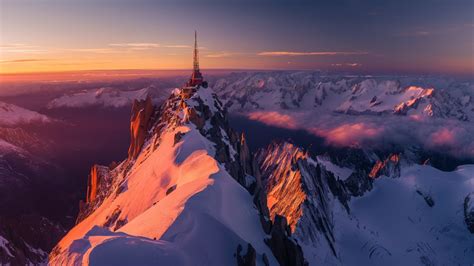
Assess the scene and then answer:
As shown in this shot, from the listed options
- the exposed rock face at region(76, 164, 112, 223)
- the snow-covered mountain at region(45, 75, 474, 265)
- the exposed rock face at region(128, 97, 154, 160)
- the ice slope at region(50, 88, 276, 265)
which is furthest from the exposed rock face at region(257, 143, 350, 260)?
the exposed rock face at region(76, 164, 112, 223)

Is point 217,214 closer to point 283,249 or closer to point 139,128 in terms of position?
point 283,249

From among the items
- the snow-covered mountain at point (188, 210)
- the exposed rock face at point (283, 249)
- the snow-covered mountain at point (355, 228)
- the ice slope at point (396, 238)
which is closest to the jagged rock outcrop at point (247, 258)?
the snow-covered mountain at point (188, 210)

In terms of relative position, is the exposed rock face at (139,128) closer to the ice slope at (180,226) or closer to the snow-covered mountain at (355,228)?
the ice slope at (180,226)

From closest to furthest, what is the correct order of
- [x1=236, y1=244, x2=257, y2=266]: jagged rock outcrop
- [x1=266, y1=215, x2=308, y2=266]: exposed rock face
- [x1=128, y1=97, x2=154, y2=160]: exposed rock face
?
[x1=236, y1=244, x2=257, y2=266]: jagged rock outcrop < [x1=266, y1=215, x2=308, y2=266]: exposed rock face < [x1=128, y1=97, x2=154, y2=160]: exposed rock face

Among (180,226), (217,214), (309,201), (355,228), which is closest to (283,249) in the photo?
(217,214)

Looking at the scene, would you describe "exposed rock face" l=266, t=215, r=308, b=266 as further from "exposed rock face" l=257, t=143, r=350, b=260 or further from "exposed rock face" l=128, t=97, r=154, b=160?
"exposed rock face" l=128, t=97, r=154, b=160

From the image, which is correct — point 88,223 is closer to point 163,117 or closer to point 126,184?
point 126,184

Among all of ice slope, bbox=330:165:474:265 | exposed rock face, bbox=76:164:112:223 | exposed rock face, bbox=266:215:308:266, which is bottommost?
ice slope, bbox=330:165:474:265

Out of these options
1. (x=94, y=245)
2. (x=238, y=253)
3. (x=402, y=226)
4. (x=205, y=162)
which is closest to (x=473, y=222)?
(x=402, y=226)
